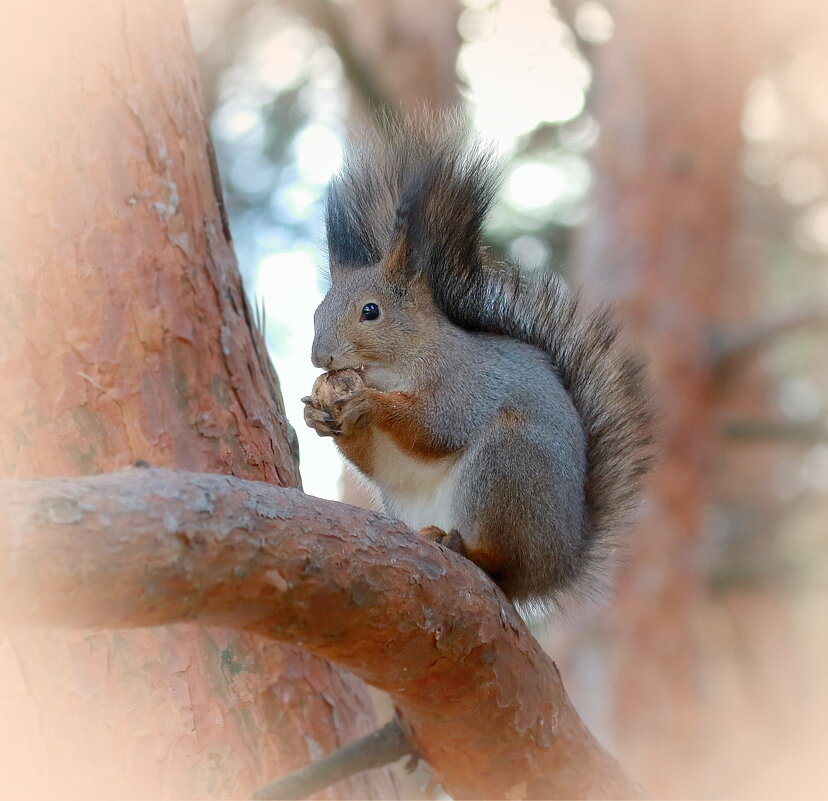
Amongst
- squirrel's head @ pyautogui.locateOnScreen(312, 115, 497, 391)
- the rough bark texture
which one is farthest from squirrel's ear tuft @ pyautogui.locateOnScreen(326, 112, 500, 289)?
the rough bark texture

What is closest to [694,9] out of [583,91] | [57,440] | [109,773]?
[583,91]

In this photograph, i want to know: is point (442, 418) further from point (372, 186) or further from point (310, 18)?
point (310, 18)

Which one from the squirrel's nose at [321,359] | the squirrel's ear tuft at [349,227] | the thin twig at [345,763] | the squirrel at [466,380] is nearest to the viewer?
the thin twig at [345,763]

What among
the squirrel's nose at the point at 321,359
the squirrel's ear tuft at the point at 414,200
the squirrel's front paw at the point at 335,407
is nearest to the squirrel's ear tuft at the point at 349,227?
the squirrel's ear tuft at the point at 414,200

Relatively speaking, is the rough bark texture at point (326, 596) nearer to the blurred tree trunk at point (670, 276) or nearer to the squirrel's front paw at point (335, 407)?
the squirrel's front paw at point (335, 407)

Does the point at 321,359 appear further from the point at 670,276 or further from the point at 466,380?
the point at 670,276

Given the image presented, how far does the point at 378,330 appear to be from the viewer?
2.07 m

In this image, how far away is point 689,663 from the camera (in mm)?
4332

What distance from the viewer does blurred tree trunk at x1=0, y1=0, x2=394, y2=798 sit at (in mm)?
1704

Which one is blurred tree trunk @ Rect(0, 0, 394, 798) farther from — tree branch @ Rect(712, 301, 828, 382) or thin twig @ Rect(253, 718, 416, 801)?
tree branch @ Rect(712, 301, 828, 382)

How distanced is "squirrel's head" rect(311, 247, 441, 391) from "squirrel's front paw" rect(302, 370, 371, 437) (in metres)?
0.11

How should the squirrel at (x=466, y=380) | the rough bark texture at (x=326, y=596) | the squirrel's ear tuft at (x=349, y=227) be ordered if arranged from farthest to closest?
the squirrel's ear tuft at (x=349, y=227) < the squirrel at (x=466, y=380) < the rough bark texture at (x=326, y=596)

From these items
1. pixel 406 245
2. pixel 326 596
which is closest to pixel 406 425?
pixel 406 245

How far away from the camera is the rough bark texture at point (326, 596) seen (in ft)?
3.18
